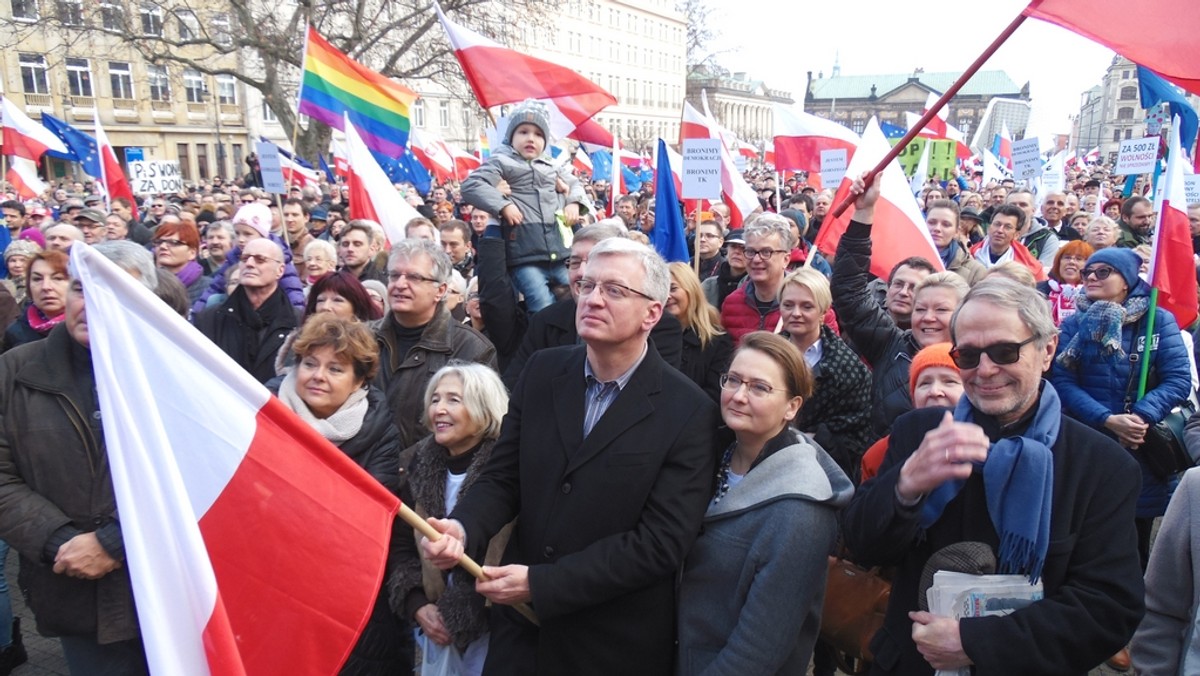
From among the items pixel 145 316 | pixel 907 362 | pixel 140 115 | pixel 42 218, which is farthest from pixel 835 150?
pixel 140 115

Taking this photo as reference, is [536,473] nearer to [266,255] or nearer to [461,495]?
[461,495]

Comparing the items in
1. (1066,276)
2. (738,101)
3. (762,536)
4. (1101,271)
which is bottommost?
(762,536)

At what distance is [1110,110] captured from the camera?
281ft

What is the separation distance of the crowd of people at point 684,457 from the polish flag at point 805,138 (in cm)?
520

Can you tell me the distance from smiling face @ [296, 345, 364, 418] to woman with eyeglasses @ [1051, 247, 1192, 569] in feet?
12.0

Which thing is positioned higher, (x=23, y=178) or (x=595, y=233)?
(x=23, y=178)

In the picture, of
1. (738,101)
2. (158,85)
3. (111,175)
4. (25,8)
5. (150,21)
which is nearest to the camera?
(111,175)

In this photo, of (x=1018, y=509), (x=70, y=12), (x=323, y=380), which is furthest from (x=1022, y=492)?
(x=70, y=12)

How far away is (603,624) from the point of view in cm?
231

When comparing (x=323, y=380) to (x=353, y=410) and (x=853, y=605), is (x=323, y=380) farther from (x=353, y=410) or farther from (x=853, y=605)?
(x=853, y=605)

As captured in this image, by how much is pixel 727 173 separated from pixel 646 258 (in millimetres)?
6283

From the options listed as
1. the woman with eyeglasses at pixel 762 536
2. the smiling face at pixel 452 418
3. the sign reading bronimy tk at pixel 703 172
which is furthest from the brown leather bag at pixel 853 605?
the sign reading bronimy tk at pixel 703 172

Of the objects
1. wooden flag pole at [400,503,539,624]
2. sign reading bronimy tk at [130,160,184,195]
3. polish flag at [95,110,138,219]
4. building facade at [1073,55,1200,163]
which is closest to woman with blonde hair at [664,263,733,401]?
wooden flag pole at [400,503,539,624]

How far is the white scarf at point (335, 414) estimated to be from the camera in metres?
2.86
